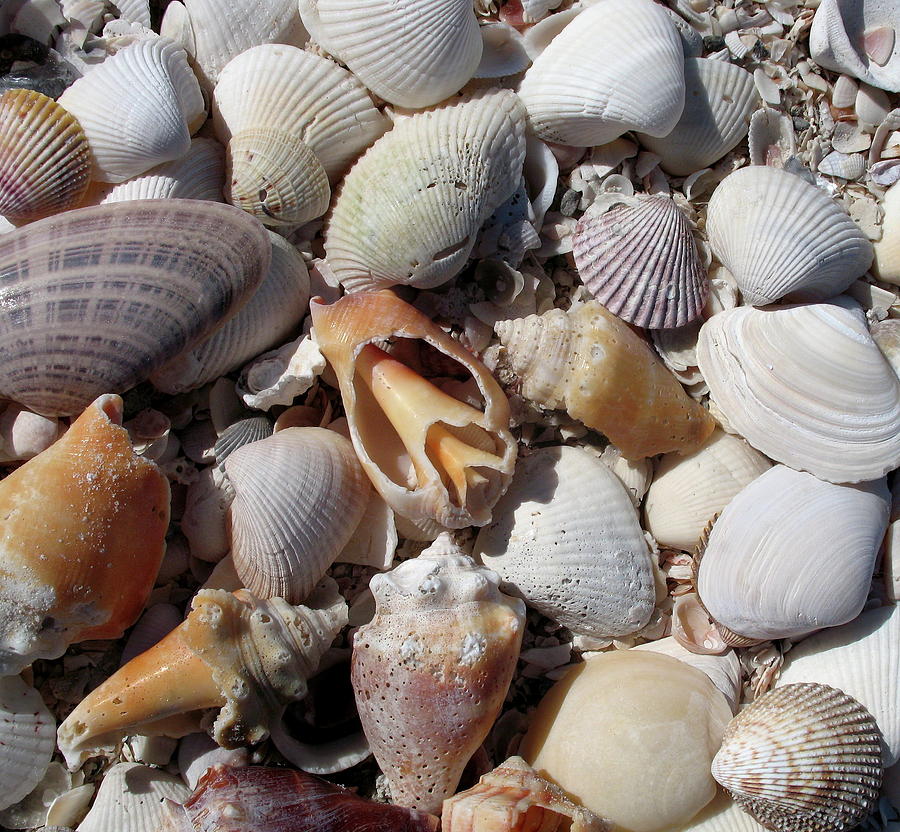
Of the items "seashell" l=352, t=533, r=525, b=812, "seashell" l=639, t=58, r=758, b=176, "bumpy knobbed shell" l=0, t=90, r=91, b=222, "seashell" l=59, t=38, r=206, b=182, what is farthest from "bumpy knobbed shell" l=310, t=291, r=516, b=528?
"seashell" l=639, t=58, r=758, b=176

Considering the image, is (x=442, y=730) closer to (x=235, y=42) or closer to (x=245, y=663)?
(x=245, y=663)

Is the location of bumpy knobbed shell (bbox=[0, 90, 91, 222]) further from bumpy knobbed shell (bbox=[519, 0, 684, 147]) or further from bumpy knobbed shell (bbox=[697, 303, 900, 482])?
bumpy knobbed shell (bbox=[697, 303, 900, 482])

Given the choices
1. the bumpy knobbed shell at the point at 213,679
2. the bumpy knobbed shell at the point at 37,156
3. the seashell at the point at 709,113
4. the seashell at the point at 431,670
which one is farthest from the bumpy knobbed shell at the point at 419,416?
the seashell at the point at 709,113

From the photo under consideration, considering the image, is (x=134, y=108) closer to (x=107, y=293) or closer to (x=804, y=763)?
(x=107, y=293)

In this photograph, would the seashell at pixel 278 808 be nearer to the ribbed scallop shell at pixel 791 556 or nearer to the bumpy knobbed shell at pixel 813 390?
the ribbed scallop shell at pixel 791 556

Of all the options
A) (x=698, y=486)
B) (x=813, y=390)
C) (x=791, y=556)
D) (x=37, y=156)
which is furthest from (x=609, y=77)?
(x=37, y=156)

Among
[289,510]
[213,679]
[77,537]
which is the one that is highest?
[77,537]
